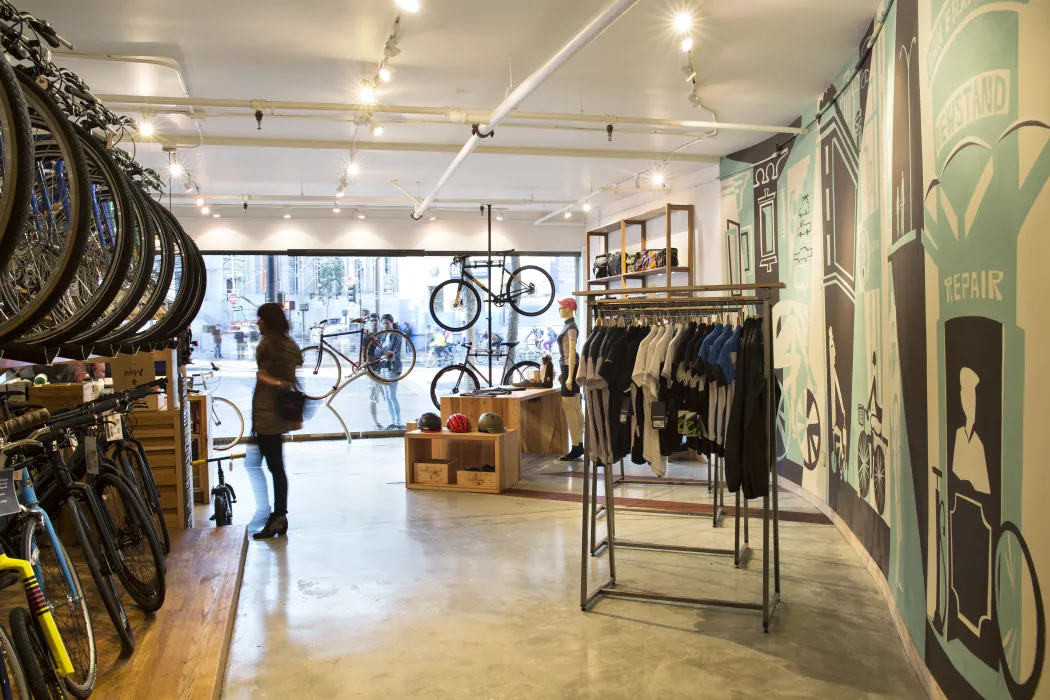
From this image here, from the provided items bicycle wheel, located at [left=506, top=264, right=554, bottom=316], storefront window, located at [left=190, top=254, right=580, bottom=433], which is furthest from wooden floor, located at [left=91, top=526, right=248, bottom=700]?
bicycle wheel, located at [left=506, top=264, right=554, bottom=316]

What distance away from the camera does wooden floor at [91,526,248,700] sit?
3.02 meters

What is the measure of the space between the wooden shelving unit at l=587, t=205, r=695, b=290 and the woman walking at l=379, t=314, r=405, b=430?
278 cm

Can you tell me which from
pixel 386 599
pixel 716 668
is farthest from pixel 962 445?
pixel 386 599

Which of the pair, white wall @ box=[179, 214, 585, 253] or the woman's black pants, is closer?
the woman's black pants

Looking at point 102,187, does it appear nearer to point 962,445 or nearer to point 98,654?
point 98,654

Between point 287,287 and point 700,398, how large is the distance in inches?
331

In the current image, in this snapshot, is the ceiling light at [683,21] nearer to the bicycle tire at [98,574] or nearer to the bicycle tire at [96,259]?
the bicycle tire at [96,259]

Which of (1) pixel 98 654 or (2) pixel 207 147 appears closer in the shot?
(1) pixel 98 654

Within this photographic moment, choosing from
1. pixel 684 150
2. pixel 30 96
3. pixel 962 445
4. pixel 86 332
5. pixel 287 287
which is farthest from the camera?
pixel 287 287

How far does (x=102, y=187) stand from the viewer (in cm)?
324

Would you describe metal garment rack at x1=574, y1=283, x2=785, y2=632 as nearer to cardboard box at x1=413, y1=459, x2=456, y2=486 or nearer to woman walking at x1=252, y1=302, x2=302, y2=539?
woman walking at x1=252, y1=302, x2=302, y2=539

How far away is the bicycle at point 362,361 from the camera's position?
35.4ft

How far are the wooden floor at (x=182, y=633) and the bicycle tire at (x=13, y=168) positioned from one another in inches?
80.8

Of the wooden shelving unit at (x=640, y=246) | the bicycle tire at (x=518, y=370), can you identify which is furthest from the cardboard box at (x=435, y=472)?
the bicycle tire at (x=518, y=370)
